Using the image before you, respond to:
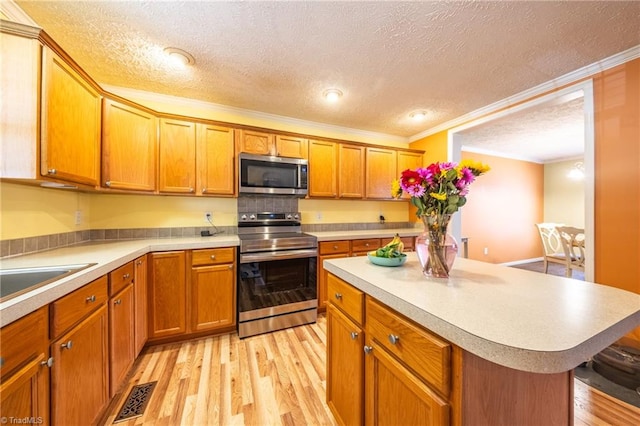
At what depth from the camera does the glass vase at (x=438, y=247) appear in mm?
1040

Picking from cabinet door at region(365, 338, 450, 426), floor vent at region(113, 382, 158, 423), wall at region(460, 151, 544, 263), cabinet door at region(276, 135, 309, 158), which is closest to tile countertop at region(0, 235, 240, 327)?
floor vent at region(113, 382, 158, 423)

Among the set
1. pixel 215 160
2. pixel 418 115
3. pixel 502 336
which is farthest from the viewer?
pixel 418 115

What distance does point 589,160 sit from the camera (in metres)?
1.94

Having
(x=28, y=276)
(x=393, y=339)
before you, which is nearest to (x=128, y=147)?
(x=28, y=276)

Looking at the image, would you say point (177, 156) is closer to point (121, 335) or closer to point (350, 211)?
point (121, 335)

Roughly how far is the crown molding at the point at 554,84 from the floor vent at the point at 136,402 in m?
4.02

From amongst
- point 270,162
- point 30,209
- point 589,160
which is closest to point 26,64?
point 30,209

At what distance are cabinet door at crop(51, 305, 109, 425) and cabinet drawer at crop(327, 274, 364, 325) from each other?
1.21 metres

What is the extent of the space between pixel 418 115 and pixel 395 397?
2.98 metres

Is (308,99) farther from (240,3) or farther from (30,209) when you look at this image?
(30,209)

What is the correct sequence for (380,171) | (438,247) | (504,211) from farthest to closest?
1. (504,211)
2. (380,171)
3. (438,247)

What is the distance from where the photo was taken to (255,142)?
261 centimetres

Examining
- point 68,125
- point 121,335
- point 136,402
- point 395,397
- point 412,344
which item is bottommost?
point 136,402

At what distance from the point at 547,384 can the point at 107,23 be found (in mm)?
2875
